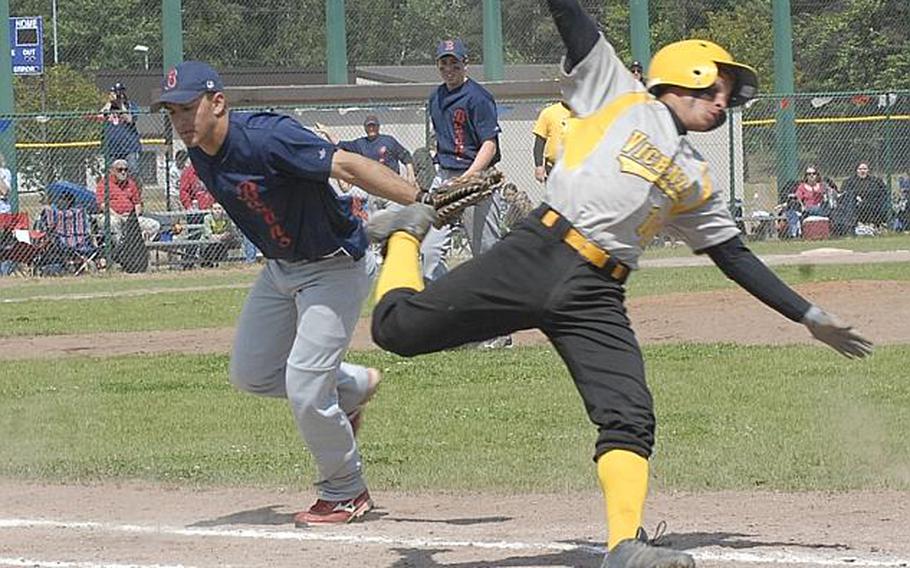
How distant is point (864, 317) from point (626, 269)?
874 centimetres

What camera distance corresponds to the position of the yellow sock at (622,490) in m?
5.46

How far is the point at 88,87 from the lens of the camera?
42.6 metres

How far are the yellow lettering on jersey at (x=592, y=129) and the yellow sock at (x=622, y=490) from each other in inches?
38.6

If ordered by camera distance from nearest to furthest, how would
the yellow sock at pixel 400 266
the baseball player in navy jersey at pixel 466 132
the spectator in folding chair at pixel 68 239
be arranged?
the yellow sock at pixel 400 266 < the baseball player in navy jersey at pixel 466 132 < the spectator in folding chair at pixel 68 239

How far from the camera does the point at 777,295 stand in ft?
19.3

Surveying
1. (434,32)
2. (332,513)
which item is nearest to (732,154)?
(434,32)

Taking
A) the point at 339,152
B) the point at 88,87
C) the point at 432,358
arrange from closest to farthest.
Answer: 1. the point at 339,152
2. the point at 432,358
3. the point at 88,87

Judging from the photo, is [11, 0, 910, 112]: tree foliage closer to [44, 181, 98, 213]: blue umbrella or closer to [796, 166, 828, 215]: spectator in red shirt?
[796, 166, 828, 215]: spectator in red shirt

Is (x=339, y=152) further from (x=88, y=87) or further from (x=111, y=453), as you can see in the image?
(x=88, y=87)

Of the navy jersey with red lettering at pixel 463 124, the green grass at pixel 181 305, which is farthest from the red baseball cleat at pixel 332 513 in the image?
the green grass at pixel 181 305

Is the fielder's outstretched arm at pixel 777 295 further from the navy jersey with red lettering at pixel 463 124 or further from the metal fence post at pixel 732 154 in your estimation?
the metal fence post at pixel 732 154

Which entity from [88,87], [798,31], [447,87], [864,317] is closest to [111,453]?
[447,87]

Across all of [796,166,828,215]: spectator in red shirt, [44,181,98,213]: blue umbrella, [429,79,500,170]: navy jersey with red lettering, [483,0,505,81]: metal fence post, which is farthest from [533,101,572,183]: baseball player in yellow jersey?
[483,0,505,81]: metal fence post

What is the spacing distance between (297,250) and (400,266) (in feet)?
2.65
